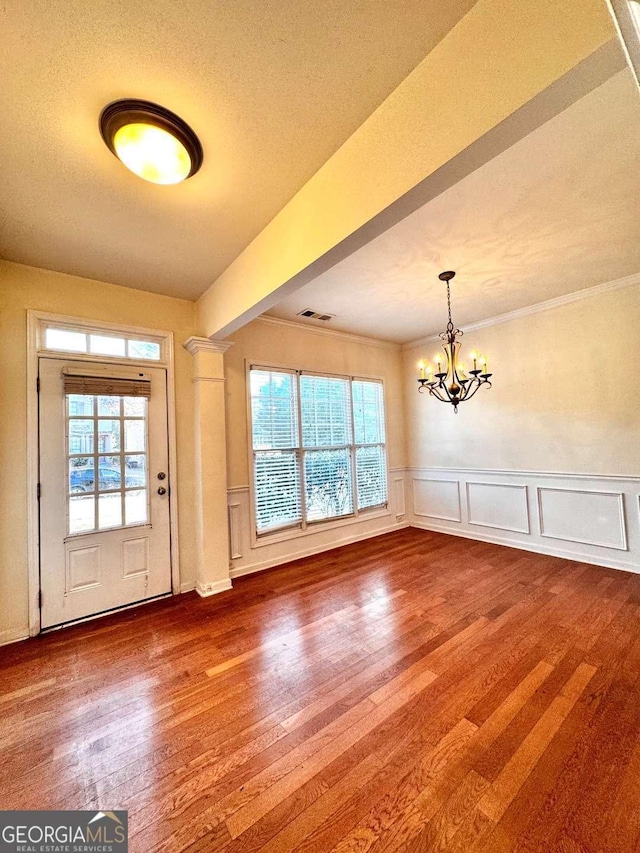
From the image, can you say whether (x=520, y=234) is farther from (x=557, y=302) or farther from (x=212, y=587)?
(x=212, y=587)

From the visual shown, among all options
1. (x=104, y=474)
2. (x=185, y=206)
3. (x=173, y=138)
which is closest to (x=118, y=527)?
(x=104, y=474)

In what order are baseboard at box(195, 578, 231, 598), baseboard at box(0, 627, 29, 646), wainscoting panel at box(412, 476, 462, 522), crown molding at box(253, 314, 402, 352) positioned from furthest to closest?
wainscoting panel at box(412, 476, 462, 522)
crown molding at box(253, 314, 402, 352)
baseboard at box(195, 578, 231, 598)
baseboard at box(0, 627, 29, 646)

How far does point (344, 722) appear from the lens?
1.63 metres

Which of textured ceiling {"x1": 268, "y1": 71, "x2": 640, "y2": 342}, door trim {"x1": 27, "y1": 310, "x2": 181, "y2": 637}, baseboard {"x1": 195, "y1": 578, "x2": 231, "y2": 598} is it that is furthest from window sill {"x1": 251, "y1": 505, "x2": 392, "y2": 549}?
textured ceiling {"x1": 268, "y1": 71, "x2": 640, "y2": 342}

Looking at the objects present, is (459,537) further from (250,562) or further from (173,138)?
(173,138)

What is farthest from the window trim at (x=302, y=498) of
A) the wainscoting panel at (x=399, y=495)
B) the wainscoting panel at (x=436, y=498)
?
the wainscoting panel at (x=436, y=498)

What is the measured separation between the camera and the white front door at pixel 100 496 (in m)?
2.62

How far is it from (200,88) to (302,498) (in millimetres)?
3537

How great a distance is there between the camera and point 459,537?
458 cm

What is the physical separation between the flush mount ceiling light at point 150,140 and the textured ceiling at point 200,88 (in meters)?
0.04

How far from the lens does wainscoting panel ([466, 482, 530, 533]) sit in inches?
158

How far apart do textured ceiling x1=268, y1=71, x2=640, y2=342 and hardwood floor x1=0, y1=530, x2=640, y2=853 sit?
9.46 ft

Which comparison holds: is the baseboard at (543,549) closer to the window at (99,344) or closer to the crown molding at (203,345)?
the crown molding at (203,345)

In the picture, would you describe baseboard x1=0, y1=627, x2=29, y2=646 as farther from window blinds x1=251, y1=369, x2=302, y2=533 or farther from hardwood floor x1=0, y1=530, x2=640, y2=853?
window blinds x1=251, y1=369, x2=302, y2=533
